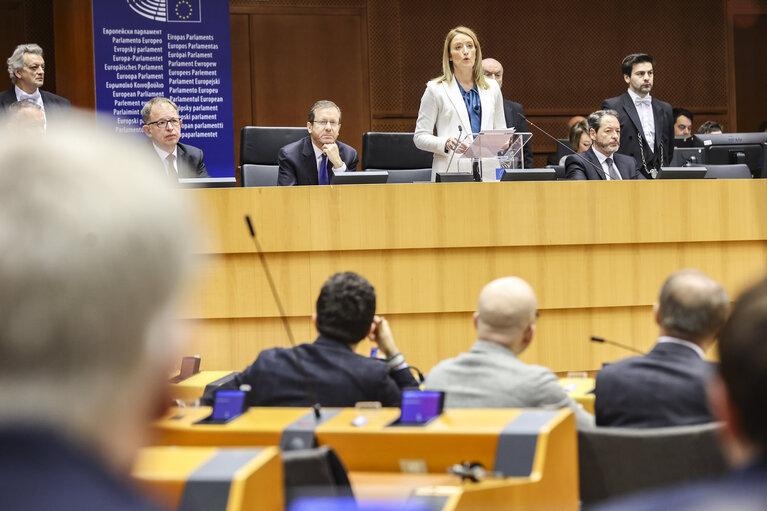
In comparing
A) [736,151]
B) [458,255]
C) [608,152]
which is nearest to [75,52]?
[608,152]

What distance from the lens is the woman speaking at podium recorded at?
522cm

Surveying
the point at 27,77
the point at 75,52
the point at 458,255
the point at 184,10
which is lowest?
the point at 458,255

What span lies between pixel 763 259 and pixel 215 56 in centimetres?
472

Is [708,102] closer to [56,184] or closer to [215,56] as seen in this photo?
[215,56]

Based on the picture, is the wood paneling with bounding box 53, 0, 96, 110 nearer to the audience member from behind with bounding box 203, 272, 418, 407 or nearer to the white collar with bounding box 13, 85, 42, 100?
the white collar with bounding box 13, 85, 42, 100

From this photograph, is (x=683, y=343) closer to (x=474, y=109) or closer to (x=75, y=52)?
(x=474, y=109)

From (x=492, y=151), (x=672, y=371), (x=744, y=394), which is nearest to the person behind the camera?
(x=744, y=394)

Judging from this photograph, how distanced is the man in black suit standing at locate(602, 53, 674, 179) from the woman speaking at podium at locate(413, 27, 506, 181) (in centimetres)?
141

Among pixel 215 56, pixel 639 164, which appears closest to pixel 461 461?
pixel 639 164

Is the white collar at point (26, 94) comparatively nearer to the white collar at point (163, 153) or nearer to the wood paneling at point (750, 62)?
the white collar at point (163, 153)

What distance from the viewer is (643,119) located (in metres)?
6.47

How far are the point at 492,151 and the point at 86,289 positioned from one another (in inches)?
168

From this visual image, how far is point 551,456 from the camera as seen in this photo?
182 cm

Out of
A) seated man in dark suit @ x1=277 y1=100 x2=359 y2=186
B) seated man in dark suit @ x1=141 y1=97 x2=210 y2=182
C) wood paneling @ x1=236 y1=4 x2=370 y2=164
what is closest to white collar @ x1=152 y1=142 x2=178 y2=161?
seated man in dark suit @ x1=141 y1=97 x2=210 y2=182
